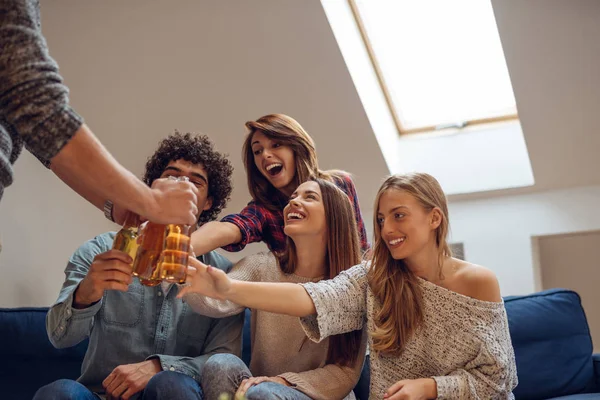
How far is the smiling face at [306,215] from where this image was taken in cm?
220

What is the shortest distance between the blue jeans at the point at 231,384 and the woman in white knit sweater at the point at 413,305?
0.59 ft

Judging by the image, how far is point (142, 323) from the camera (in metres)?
2.29

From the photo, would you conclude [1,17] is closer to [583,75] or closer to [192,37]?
[192,37]

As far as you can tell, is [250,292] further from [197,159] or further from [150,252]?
[197,159]

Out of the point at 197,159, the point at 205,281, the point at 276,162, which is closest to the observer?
the point at 205,281

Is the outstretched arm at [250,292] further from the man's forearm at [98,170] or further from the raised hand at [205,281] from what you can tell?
the man's forearm at [98,170]

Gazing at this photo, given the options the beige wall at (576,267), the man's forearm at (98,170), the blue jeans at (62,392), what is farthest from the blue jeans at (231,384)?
the beige wall at (576,267)

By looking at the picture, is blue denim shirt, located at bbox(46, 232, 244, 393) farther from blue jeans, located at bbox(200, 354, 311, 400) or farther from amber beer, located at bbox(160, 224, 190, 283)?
amber beer, located at bbox(160, 224, 190, 283)

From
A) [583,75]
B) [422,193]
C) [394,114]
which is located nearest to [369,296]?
[422,193]

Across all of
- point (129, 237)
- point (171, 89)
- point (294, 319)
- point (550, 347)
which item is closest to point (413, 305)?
point (294, 319)

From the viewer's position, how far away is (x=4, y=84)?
1.19m

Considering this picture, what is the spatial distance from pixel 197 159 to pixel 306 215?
486mm

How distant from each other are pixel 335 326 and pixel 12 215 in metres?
1.87

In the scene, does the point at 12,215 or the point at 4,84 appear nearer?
the point at 4,84
